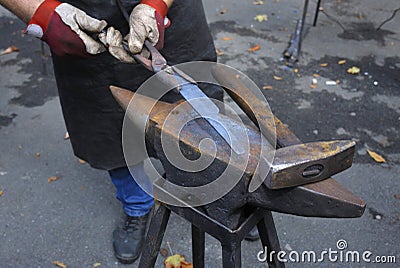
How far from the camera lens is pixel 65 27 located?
1.71 m

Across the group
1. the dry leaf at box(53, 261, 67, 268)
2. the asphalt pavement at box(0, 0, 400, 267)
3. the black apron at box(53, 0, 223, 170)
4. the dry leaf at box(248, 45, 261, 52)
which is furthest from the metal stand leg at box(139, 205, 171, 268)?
the dry leaf at box(248, 45, 261, 52)

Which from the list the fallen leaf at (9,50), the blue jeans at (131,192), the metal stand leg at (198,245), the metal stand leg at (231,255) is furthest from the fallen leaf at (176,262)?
the fallen leaf at (9,50)

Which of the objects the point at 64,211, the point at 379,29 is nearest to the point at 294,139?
the point at 64,211

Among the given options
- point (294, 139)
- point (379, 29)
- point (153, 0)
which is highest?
point (153, 0)

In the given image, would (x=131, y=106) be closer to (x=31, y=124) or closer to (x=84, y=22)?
(x=84, y=22)

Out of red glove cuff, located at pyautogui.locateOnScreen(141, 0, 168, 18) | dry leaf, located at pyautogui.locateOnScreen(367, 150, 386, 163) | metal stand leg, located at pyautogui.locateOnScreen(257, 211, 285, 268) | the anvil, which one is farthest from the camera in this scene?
dry leaf, located at pyautogui.locateOnScreen(367, 150, 386, 163)

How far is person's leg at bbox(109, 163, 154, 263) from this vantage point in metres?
2.50

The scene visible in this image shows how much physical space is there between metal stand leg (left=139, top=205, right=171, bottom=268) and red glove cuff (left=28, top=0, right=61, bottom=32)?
0.79 m

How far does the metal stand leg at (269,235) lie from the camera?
168 cm

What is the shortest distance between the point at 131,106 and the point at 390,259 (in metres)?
1.77

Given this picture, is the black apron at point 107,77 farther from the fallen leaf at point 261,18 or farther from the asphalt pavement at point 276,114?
the fallen leaf at point 261,18

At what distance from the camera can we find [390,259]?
2549 mm

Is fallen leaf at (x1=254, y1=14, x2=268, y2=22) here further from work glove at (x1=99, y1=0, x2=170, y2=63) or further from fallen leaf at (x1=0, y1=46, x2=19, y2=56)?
work glove at (x1=99, y1=0, x2=170, y2=63)

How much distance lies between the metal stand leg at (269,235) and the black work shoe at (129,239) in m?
1.01
